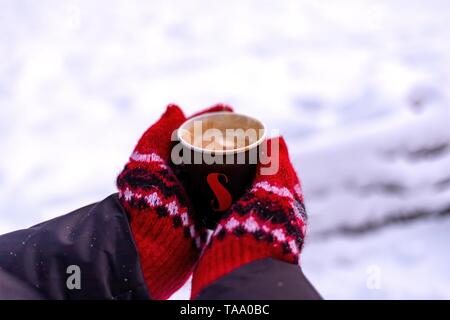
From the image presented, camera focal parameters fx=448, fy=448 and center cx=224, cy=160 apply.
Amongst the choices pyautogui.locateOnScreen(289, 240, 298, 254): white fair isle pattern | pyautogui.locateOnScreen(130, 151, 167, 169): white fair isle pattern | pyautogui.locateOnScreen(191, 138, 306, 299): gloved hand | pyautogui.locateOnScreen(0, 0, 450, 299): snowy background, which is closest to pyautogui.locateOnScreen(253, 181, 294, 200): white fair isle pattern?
pyautogui.locateOnScreen(191, 138, 306, 299): gloved hand

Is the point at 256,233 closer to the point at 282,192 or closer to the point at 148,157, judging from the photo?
the point at 282,192

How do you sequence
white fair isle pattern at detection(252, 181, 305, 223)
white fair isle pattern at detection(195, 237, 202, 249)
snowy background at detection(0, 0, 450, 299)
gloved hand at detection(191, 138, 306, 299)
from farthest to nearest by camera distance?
snowy background at detection(0, 0, 450, 299), white fair isle pattern at detection(195, 237, 202, 249), white fair isle pattern at detection(252, 181, 305, 223), gloved hand at detection(191, 138, 306, 299)

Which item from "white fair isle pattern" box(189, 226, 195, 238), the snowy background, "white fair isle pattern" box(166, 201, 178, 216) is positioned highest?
the snowy background

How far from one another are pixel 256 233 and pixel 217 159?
0.53ft

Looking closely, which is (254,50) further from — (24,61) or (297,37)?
(24,61)

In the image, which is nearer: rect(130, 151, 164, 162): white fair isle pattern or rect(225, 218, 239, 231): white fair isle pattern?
rect(225, 218, 239, 231): white fair isle pattern

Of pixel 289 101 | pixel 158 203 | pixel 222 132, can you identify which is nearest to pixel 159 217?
pixel 158 203

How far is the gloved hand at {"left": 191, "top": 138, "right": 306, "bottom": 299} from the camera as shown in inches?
30.6

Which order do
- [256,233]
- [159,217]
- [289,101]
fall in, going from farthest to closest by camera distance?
[289,101]
[159,217]
[256,233]

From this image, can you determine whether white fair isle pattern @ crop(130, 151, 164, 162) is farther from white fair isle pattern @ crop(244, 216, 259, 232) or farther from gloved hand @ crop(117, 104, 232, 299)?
white fair isle pattern @ crop(244, 216, 259, 232)

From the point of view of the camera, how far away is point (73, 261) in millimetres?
833

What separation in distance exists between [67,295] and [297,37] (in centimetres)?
180

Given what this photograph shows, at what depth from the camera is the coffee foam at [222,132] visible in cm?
95

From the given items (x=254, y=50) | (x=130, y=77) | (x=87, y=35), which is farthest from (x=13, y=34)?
(x=254, y=50)
